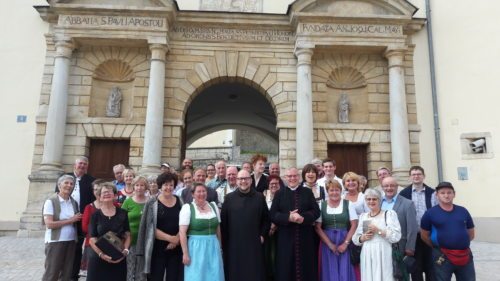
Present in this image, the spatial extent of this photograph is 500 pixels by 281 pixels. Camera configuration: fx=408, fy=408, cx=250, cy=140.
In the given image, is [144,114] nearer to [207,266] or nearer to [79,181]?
[79,181]

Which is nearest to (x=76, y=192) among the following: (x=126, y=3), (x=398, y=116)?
(x=126, y=3)

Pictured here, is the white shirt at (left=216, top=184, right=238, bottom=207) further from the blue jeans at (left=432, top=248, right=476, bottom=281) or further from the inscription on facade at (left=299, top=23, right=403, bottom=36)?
the inscription on facade at (left=299, top=23, right=403, bottom=36)

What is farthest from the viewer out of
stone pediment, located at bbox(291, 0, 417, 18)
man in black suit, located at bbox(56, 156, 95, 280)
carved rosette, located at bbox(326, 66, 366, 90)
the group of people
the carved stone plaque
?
carved rosette, located at bbox(326, 66, 366, 90)

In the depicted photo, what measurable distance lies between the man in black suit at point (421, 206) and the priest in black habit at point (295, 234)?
4.69ft

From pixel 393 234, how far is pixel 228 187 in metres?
2.51

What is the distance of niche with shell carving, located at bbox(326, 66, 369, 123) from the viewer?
12172 millimetres

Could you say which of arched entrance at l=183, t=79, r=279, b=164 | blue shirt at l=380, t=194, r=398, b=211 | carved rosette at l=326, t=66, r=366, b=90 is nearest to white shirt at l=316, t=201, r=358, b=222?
blue shirt at l=380, t=194, r=398, b=211

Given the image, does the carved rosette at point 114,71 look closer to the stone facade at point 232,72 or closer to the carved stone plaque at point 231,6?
the stone facade at point 232,72

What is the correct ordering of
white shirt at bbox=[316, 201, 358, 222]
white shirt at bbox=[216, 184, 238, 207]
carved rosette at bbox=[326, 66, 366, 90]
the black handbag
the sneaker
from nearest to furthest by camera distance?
the black handbag < white shirt at bbox=[316, 201, 358, 222] < white shirt at bbox=[216, 184, 238, 207] < the sneaker < carved rosette at bbox=[326, 66, 366, 90]

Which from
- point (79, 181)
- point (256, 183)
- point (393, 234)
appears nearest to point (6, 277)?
point (79, 181)

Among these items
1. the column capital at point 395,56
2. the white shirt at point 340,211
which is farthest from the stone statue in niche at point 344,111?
the white shirt at point 340,211

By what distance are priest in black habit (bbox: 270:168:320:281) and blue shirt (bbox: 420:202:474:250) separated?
4.39 feet

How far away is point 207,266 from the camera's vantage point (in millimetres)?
4367

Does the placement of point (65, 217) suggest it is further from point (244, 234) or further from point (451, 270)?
point (451, 270)
